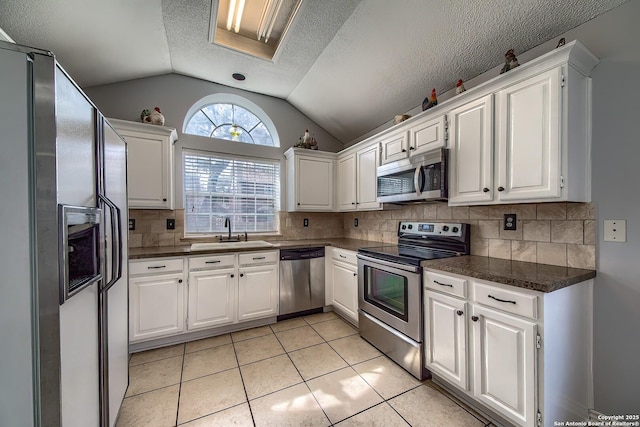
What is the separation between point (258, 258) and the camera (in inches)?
110

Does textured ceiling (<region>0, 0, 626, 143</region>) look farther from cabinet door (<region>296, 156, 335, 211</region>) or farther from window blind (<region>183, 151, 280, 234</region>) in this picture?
window blind (<region>183, 151, 280, 234</region>)

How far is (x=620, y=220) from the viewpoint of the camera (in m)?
1.42

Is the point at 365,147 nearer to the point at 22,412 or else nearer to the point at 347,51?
the point at 347,51

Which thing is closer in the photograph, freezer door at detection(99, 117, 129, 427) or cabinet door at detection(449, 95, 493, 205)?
freezer door at detection(99, 117, 129, 427)

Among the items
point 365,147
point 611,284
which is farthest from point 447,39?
point 611,284

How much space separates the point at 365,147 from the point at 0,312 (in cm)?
298

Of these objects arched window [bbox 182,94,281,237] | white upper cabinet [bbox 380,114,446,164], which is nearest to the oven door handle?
white upper cabinet [bbox 380,114,446,164]

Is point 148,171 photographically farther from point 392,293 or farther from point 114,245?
point 392,293

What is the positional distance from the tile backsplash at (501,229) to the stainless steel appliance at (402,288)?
14cm

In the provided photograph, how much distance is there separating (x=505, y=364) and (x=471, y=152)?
1406 millimetres

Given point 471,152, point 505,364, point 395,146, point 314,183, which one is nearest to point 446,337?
point 505,364

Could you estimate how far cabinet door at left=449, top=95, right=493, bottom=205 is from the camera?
1.77 metres

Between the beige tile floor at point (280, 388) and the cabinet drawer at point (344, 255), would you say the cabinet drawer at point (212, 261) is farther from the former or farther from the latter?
the cabinet drawer at point (344, 255)

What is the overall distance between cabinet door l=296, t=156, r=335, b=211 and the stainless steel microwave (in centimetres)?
98
